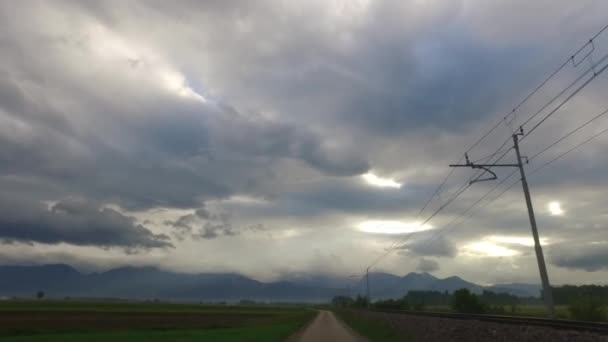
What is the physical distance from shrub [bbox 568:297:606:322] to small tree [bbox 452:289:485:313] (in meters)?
38.4

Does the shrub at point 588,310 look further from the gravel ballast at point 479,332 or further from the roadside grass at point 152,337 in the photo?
the roadside grass at point 152,337

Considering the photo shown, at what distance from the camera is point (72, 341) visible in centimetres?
4516

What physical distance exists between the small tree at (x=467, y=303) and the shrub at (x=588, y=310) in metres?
38.4

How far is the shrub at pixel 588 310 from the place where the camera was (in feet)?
138

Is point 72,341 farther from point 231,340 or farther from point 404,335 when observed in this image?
point 404,335

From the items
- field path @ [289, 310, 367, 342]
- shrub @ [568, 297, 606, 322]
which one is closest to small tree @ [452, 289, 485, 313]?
field path @ [289, 310, 367, 342]

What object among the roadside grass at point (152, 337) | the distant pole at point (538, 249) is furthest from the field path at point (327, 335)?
the distant pole at point (538, 249)

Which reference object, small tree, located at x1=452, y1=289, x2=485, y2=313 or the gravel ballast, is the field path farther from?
small tree, located at x1=452, y1=289, x2=485, y2=313

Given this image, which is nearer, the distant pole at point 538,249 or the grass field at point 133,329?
the distant pole at point 538,249

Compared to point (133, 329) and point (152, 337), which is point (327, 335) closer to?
point (152, 337)

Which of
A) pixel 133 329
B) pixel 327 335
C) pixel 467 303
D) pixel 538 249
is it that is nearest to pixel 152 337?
pixel 133 329

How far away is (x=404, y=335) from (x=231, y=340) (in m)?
18.2

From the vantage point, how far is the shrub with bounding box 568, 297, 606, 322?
42.0 metres

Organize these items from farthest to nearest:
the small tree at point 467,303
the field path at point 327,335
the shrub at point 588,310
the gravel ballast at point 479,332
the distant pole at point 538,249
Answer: the small tree at point 467,303
the field path at point 327,335
the shrub at point 588,310
the distant pole at point 538,249
the gravel ballast at point 479,332
